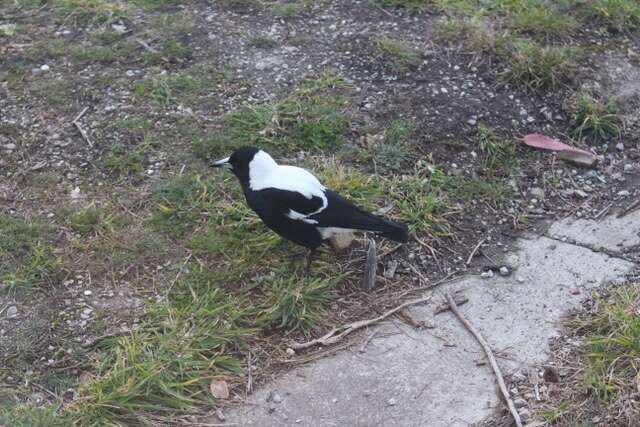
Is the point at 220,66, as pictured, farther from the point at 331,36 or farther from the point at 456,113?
the point at 456,113

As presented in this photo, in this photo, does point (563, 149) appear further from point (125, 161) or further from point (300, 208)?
point (125, 161)

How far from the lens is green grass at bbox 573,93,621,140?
495 centimetres

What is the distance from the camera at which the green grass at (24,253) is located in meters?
3.88

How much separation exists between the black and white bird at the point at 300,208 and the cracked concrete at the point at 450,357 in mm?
436

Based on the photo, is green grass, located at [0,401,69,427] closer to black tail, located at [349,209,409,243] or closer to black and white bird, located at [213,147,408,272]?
black and white bird, located at [213,147,408,272]

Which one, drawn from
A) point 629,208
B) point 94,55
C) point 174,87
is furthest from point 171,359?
point 94,55

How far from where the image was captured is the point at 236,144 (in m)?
4.72

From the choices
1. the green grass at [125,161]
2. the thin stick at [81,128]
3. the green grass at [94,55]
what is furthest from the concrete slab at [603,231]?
the green grass at [94,55]

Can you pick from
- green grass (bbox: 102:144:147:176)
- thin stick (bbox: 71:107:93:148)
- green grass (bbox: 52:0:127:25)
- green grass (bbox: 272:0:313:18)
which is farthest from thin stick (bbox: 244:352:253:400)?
green grass (bbox: 52:0:127:25)

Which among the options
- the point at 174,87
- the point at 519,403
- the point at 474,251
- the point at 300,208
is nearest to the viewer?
the point at 519,403

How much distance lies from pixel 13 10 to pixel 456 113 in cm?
293

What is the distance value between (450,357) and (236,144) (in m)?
1.71

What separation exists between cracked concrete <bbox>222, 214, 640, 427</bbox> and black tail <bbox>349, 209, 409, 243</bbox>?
12.4 inches

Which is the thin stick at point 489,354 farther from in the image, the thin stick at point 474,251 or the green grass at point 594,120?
the green grass at point 594,120
